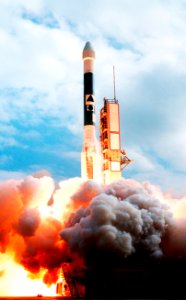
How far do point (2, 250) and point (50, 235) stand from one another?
4949 millimetres

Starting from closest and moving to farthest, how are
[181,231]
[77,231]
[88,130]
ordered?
[77,231]
[181,231]
[88,130]

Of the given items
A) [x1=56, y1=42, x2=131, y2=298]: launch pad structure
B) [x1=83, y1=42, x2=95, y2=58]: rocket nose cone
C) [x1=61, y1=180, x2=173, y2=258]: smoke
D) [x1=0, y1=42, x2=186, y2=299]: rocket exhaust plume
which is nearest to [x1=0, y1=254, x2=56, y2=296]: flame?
[x1=0, y1=42, x2=186, y2=299]: rocket exhaust plume

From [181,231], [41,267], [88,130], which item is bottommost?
[41,267]

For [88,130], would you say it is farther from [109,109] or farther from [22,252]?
[22,252]

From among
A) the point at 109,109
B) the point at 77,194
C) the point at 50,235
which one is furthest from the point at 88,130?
the point at 50,235

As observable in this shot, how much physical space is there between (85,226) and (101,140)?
12724 millimetres

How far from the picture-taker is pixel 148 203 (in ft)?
137

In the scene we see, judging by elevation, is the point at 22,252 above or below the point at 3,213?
below

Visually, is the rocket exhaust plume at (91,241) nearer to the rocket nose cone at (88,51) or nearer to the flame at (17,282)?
the flame at (17,282)

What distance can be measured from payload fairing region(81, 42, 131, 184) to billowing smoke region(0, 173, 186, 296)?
285 cm

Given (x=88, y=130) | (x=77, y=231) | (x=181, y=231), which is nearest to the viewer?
(x=77, y=231)

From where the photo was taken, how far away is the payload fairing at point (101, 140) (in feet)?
154

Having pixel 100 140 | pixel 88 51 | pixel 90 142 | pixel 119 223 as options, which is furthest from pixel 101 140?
pixel 119 223

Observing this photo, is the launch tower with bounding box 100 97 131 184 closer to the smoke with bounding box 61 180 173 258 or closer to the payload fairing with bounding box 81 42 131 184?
the payload fairing with bounding box 81 42 131 184
